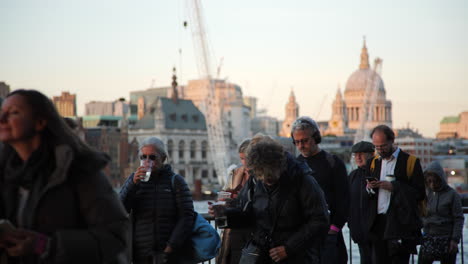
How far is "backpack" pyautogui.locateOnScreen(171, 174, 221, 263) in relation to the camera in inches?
220

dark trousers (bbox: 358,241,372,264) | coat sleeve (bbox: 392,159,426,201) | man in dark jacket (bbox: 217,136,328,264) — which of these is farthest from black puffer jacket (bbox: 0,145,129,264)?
dark trousers (bbox: 358,241,372,264)

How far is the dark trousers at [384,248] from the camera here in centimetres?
629

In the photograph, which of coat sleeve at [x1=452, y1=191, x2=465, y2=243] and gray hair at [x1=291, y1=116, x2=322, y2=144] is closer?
gray hair at [x1=291, y1=116, x2=322, y2=144]

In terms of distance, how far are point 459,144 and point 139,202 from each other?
462 feet

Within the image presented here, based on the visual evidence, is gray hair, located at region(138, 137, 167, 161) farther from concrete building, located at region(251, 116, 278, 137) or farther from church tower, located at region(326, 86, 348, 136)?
concrete building, located at region(251, 116, 278, 137)

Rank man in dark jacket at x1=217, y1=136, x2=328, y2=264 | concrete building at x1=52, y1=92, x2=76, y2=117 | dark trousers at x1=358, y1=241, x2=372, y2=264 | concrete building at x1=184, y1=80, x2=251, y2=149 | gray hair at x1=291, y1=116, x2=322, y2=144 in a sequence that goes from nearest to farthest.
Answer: man in dark jacket at x1=217, y1=136, x2=328, y2=264 → gray hair at x1=291, y1=116, x2=322, y2=144 → dark trousers at x1=358, y1=241, x2=372, y2=264 → concrete building at x1=52, y1=92, x2=76, y2=117 → concrete building at x1=184, y1=80, x2=251, y2=149

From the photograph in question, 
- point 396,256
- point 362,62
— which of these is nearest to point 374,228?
point 396,256

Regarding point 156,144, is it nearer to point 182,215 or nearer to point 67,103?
point 182,215

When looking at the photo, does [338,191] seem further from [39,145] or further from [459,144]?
[459,144]

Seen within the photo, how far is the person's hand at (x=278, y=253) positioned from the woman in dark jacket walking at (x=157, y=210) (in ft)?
3.37

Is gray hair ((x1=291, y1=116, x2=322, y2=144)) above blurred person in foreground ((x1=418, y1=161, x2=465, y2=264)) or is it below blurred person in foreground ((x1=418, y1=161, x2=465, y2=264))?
above

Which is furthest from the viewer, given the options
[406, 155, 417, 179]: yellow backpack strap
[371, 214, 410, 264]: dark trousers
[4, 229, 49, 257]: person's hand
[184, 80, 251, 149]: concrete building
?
[184, 80, 251, 149]: concrete building

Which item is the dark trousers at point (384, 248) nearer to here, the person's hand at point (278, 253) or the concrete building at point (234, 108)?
the person's hand at point (278, 253)

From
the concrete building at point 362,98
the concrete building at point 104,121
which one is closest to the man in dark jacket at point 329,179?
the concrete building at point 104,121
